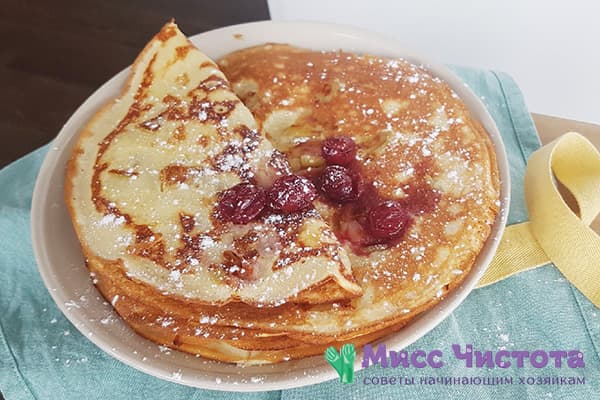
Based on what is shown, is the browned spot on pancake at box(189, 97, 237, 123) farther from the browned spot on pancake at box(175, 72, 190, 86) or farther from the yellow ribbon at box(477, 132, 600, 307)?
the yellow ribbon at box(477, 132, 600, 307)

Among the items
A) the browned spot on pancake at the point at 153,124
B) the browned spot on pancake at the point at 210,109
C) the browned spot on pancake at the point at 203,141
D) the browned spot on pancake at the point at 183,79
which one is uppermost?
the browned spot on pancake at the point at 183,79

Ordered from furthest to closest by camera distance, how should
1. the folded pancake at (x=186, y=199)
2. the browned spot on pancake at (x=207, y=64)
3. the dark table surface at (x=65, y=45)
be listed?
the dark table surface at (x=65, y=45) → the browned spot on pancake at (x=207, y=64) → the folded pancake at (x=186, y=199)

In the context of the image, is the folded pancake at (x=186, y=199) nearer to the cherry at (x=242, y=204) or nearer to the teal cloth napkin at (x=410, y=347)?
the cherry at (x=242, y=204)

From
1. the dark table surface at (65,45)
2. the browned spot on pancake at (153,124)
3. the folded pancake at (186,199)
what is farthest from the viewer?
the dark table surface at (65,45)

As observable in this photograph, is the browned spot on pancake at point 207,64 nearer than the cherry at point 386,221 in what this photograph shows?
No

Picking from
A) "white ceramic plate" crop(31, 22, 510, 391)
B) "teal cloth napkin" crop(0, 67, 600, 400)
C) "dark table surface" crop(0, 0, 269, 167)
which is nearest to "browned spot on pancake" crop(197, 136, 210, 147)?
"white ceramic plate" crop(31, 22, 510, 391)

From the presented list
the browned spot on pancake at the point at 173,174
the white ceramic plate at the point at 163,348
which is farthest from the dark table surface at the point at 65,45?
the browned spot on pancake at the point at 173,174
